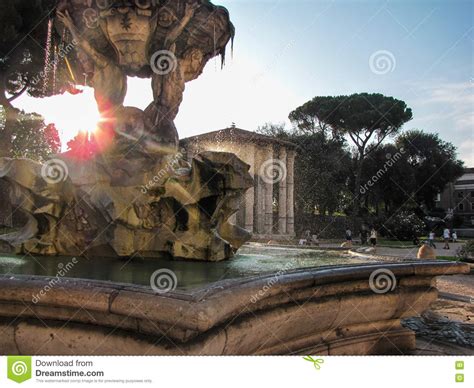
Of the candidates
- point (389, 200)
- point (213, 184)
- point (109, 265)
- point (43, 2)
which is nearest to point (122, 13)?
point (213, 184)

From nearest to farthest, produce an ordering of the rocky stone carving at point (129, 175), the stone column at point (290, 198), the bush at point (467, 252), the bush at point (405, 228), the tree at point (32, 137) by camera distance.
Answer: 1. the rocky stone carving at point (129, 175)
2. the bush at point (467, 252)
3. the tree at point (32, 137)
4. the bush at point (405, 228)
5. the stone column at point (290, 198)

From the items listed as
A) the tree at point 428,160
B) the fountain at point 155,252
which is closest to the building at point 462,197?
the tree at point 428,160

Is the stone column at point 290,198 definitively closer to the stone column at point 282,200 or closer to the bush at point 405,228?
the stone column at point 282,200

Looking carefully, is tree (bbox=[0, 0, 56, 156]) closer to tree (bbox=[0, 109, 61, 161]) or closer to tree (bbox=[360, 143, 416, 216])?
tree (bbox=[0, 109, 61, 161])

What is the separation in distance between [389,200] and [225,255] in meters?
40.4

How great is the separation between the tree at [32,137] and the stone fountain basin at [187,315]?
19288 mm

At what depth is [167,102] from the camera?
494 centimetres

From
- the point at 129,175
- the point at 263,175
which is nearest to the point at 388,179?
the point at 263,175

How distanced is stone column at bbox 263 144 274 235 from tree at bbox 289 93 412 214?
8267 mm

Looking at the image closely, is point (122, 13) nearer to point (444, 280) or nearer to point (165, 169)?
point (165, 169)

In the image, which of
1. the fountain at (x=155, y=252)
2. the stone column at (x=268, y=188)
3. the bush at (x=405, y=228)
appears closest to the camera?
the fountain at (x=155, y=252)

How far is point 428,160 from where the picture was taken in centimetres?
4356

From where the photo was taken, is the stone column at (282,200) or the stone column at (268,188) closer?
the stone column at (268,188)

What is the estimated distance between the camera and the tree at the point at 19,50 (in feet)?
49.6
